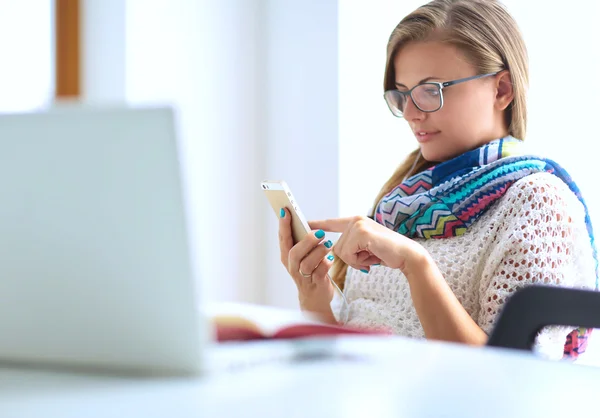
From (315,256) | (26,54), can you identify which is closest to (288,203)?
(315,256)

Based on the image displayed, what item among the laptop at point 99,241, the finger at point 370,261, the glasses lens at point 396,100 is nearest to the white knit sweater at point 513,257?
the finger at point 370,261

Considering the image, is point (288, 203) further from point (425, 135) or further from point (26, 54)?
point (26, 54)

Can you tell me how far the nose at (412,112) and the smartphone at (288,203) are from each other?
1.04ft

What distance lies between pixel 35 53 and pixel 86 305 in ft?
8.12

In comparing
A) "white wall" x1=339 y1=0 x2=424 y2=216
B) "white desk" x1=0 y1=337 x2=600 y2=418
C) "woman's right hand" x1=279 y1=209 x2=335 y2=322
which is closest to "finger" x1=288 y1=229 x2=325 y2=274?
"woman's right hand" x1=279 y1=209 x2=335 y2=322

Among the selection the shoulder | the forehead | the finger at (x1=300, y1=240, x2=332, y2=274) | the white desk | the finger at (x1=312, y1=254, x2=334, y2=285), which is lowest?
the finger at (x1=312, y1=254, x2=334, y2=285)

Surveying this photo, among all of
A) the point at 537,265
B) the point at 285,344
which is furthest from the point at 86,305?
the point at 537,265

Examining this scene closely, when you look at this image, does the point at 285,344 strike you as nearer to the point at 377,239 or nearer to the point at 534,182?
the point at 377,239

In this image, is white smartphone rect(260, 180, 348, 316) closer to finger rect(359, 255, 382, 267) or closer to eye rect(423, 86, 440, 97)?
A: finger rect(359, 255, 382, 267)

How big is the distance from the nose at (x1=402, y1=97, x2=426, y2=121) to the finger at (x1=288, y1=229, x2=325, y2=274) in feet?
1.11

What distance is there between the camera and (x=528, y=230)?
124 centimetres

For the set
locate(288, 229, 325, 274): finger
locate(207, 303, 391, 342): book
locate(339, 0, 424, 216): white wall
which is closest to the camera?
locate(207, 303, 391, 342): book

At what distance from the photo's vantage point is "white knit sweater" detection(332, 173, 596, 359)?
48.6 inches

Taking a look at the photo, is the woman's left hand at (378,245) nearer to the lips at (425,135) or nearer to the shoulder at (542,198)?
the shoulder at (542,198)
